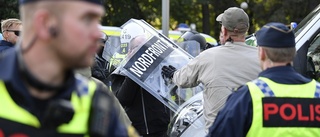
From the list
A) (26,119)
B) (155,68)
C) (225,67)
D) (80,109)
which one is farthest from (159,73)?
(26,119)

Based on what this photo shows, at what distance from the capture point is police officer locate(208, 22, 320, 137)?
329cm

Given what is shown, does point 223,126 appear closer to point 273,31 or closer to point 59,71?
point 273,31

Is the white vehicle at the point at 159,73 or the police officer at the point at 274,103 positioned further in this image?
the white vehicle at the point at 159,73

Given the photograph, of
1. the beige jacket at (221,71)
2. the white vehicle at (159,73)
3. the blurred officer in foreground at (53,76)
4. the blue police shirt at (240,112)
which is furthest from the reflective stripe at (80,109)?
the white vehicle at (159,73)

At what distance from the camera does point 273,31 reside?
11.4 ft

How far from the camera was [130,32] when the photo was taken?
20.1 ft

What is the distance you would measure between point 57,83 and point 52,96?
0.05 m

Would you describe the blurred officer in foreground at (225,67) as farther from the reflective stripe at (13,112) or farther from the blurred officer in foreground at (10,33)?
the blurred officer in foreground at (10,33)

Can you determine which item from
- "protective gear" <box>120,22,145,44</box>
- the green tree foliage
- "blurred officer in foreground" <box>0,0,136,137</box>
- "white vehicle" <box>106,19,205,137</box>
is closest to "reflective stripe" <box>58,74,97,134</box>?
"blurred officer in foreground" <box>0,0,136,137</box>

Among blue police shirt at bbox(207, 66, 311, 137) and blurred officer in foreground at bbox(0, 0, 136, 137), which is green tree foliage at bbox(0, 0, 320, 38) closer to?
blue police shirt at bbox(207, 66, 311, 137)

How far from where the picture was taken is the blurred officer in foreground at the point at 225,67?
445 cm

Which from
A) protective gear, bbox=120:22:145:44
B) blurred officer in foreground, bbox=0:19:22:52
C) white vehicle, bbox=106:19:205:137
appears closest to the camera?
white vehicle, bbox=106:19:205:137

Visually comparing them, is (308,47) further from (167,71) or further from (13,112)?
(13,112)

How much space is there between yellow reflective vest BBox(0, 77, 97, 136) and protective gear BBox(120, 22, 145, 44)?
3835mm
